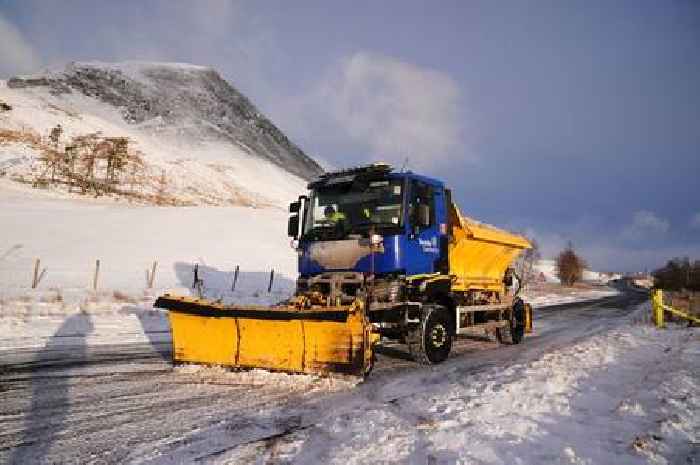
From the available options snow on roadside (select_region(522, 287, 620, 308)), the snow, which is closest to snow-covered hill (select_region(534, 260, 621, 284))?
snow on roadside (select_region(522, 287, 620, 308))

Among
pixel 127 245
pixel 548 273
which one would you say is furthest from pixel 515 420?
pixel 548 273

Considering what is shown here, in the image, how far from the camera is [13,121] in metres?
54.9

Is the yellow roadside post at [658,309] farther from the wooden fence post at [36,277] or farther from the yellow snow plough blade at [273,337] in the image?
the wooden fence post at [36,277]

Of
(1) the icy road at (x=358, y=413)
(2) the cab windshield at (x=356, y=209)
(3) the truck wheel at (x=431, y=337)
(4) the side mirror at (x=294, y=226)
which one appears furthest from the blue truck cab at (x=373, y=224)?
(1) the icy road at (x=358, y=413)

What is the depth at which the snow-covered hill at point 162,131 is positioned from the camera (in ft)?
175

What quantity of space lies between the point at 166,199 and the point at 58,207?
1635 cm

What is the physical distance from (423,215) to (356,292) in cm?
157

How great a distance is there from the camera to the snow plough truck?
6371 mm

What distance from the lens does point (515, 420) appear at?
447 cm

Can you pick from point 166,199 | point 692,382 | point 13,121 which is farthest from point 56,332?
point 13,121

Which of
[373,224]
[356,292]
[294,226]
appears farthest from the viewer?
[294,226]

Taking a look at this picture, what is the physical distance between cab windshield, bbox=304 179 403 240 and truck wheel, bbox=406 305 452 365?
4.83ft

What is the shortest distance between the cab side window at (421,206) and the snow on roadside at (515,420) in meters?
2.22

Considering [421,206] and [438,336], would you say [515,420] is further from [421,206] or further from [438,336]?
[421,206]
